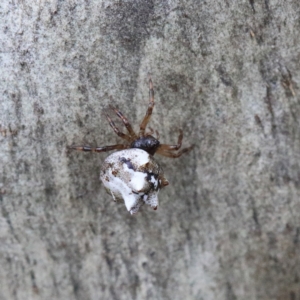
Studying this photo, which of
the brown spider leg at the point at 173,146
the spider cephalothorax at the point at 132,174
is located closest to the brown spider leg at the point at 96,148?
the spider cephalothorax at the point at 132,174

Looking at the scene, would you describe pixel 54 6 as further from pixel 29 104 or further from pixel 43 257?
pixel 43 257

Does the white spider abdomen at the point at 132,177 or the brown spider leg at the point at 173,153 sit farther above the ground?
the brown spider leg at the point at 173,153

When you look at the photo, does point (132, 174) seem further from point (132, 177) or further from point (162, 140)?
point (162, 140)

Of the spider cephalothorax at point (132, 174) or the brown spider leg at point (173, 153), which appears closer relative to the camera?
the spider cephalothorax at point (132, 174)

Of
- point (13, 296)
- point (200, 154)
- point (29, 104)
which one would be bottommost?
point (13, 296)

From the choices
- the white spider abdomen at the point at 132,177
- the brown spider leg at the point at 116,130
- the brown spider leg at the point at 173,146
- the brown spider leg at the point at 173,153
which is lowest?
the white spider abdomen at the point at 132,177

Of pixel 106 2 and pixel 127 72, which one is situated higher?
pixel 106 2

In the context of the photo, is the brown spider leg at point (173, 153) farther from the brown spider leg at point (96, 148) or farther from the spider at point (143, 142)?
the brown spider leg at point (96, 148)

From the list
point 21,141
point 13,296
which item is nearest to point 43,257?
point 13,296
